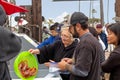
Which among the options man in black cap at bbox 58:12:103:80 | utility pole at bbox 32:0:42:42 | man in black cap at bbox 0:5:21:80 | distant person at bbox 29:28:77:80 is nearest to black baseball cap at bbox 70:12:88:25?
man in black cap at bbox 58:12:103:80

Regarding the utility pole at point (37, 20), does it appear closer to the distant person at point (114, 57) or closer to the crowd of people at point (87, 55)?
the crowd of people at point (87, 55)

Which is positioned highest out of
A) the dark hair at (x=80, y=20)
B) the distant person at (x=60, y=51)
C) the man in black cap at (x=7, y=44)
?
the dark hair at (x=80, y=20)

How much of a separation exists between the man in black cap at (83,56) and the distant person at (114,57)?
0.63 feet

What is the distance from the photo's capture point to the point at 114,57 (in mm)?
5105

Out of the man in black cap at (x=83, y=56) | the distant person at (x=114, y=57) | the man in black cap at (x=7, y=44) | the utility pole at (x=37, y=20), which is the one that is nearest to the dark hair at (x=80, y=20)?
the man in black cap at (x=83, y=56)

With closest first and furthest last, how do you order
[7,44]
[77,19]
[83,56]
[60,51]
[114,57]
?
[7,44]
[114,57]
[83,56]
[77,19]
[60,51]

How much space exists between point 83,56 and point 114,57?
1.21ft

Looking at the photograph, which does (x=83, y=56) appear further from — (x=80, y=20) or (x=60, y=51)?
(x=60, y=51)

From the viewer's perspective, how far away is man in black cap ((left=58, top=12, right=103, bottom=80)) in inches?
206

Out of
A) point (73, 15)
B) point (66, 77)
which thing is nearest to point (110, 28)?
point (73, 15)

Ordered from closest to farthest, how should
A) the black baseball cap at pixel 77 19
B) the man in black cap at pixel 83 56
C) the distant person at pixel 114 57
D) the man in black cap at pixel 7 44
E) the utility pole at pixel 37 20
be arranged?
the man in black cap at pixel 7 44
the distant person at pixel 114 57
the man in black cap at pixel 83 56
the black baseball cap at pixel 77 19
the utility pole at pixel 37 20

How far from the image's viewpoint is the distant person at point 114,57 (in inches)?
202

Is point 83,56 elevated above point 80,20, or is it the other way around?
point 80,20

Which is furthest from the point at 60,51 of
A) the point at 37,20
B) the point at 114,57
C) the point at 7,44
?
the point at 37,20
